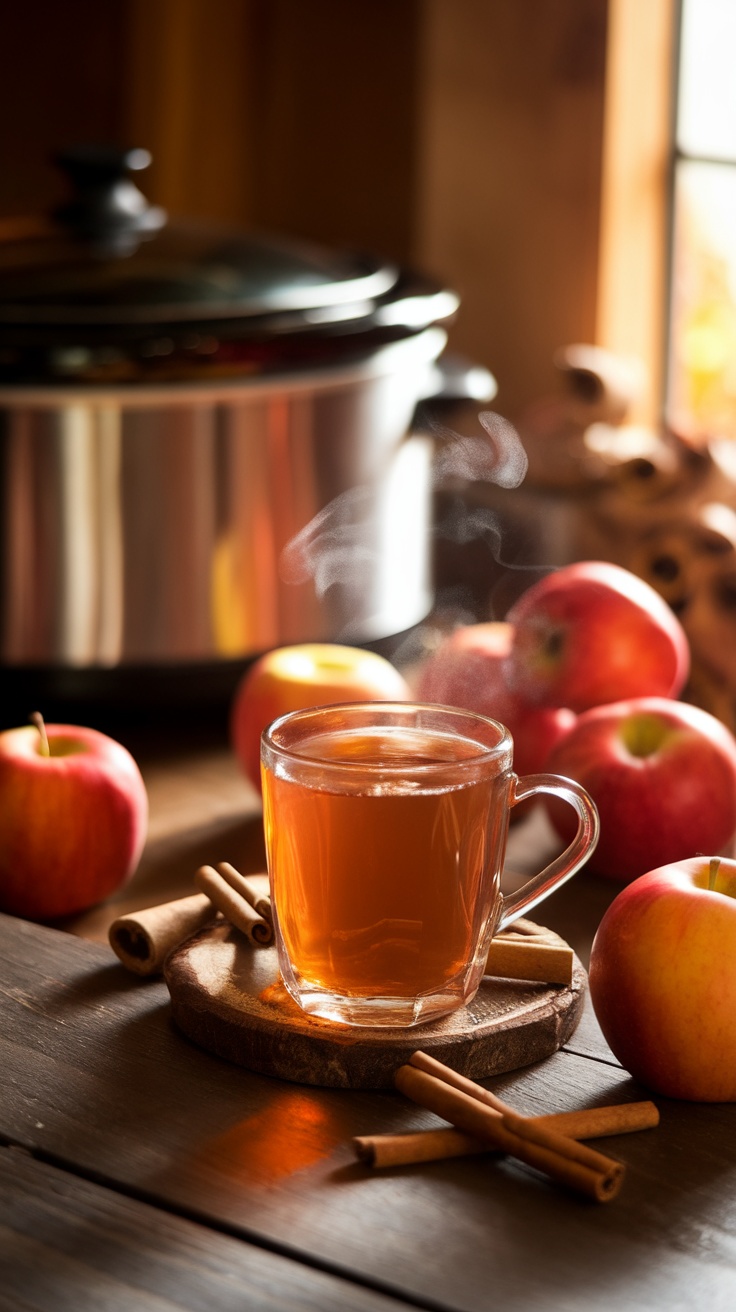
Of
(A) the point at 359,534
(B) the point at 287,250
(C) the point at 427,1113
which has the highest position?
(B) the point at 287,250

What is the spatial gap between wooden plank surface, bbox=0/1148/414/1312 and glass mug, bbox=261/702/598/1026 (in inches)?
6.3

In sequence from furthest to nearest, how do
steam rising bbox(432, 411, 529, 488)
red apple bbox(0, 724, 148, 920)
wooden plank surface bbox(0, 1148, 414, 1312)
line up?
steam rising bbox(432, 411, 529, 488) → red apple bbox(0, 724, 148, 920) → wooden plank surface bbox(0, 1148, 414, 1312)

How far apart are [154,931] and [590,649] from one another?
0.45m

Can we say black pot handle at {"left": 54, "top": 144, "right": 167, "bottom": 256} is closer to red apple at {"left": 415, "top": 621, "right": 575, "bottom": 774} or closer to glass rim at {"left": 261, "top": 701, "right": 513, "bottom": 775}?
red apple at {"left": 415, "top": 621, "right": 575, "bottom": 774}

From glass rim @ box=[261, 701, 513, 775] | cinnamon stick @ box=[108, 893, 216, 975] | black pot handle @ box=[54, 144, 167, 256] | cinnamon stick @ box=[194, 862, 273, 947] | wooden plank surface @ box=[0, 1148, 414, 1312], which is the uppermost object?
black pot handle @ box=[54, 144, 167, 256]

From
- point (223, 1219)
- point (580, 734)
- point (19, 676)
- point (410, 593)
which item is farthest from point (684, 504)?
point (223, 1219)

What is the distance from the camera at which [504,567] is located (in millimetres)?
1593

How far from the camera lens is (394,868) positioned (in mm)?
727

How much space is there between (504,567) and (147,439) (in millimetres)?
463

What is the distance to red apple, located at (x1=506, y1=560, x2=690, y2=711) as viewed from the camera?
116 centimetres

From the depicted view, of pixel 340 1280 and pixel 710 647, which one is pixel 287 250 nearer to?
pixel 710 647

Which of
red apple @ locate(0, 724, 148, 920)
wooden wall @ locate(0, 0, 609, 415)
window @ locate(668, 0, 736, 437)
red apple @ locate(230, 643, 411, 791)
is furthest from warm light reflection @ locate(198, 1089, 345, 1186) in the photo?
window @ locate(668, 0, 736, 437)

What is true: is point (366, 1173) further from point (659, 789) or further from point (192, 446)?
point (192, 446)

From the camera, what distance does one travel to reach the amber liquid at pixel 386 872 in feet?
2.37
